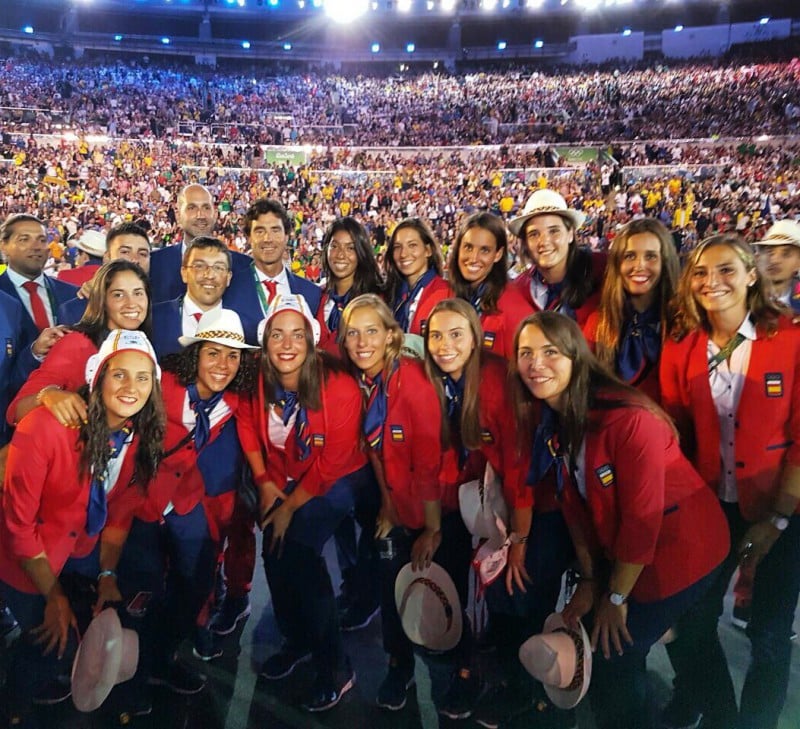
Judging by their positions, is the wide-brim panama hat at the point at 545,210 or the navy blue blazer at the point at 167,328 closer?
the wide-brim panama hat at the point at 545,210

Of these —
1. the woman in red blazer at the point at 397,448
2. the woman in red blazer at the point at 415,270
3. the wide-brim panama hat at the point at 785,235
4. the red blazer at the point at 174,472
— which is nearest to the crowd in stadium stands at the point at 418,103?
the wide-brim panama hat at the point at 785,235

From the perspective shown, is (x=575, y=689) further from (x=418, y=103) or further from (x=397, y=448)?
(x=418, y=103)

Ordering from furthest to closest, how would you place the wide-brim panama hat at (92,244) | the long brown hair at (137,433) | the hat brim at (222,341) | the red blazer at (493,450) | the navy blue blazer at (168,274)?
the wide-brim panama hat at (92,244) → the navy blue blazer at (168,274) → the hat brim at (222,341) → the red blazer at (493,450) → the long brown hair at (137,433)

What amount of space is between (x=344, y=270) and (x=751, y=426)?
2480 mm

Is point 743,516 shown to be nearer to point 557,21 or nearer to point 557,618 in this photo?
point 557,618

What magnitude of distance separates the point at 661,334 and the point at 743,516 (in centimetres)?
86

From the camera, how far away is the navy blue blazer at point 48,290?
3480 millimetres

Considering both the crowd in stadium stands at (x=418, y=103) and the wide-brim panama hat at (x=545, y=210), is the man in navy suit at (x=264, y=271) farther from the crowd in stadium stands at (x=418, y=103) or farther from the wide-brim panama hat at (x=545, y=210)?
the crowd in stadium stands at (x=418, y=103)

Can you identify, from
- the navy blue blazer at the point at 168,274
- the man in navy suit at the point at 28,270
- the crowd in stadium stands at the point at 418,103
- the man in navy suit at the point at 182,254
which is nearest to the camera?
the man in navy suit at the point at 28,270

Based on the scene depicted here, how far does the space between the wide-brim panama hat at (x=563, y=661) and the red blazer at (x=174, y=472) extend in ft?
5.49

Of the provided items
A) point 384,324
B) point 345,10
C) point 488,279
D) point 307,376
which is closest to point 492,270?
point 488,279

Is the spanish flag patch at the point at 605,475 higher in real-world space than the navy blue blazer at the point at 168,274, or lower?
lower

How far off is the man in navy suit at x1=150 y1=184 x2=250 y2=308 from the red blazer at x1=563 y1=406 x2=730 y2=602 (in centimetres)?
268

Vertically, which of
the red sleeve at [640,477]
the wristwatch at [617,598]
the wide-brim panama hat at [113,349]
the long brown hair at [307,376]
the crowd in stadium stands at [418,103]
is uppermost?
A: the crowd in stadium stands at [418,103]
